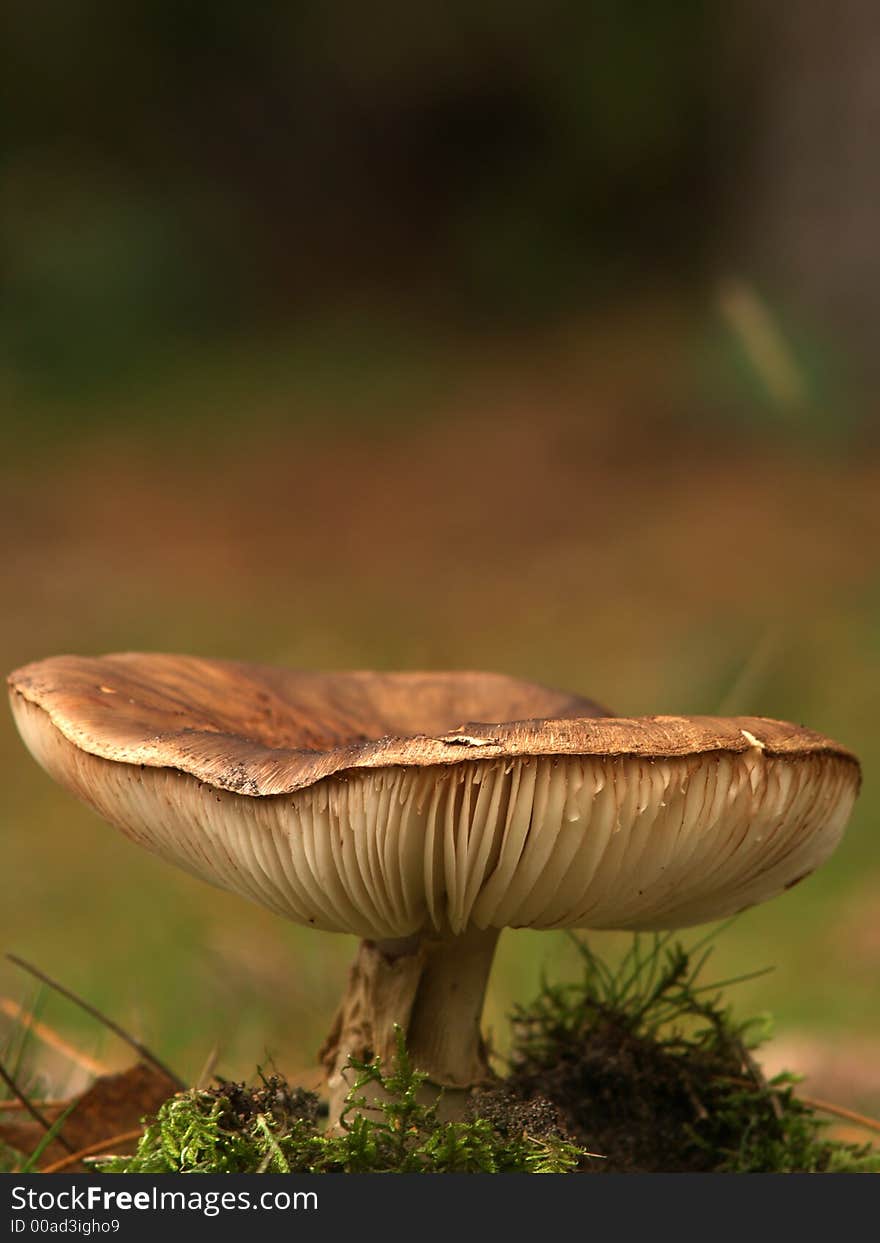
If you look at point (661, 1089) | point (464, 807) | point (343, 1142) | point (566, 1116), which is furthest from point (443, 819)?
point (661, 1089)

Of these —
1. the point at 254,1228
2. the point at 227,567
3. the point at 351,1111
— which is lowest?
the point at 254,1228

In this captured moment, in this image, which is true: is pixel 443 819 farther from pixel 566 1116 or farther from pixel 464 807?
pixel 566 1116

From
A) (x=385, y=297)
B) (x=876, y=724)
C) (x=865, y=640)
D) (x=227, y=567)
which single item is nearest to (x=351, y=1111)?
(x=876, y=724)

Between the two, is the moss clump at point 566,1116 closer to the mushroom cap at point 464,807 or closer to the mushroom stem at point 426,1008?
the mushroom stem at point 426,1008

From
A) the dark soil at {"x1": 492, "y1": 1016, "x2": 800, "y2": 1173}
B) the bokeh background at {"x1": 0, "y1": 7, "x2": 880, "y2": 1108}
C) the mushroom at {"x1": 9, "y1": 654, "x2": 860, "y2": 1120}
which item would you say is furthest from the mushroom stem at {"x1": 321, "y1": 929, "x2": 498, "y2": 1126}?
the bokeh background at {"x1": 0, "y1": 7, "x2": 880, "y2": 1108}

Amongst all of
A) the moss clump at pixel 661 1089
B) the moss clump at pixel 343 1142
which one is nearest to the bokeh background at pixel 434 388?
the moss clump at pixel 661 1089

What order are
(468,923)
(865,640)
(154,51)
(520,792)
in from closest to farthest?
(520,792) → (468,923) → (865,640) → (154,51)

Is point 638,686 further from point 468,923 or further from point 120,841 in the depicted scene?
point 468,923
